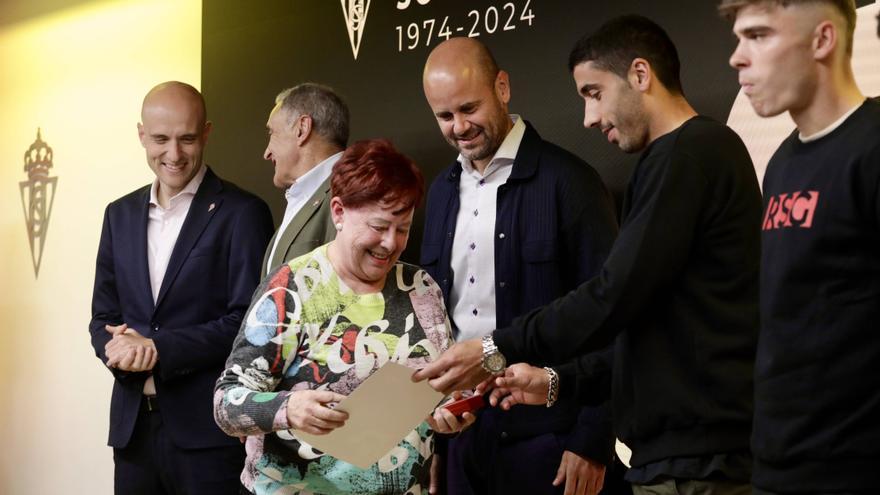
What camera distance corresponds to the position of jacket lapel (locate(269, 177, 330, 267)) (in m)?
3.67

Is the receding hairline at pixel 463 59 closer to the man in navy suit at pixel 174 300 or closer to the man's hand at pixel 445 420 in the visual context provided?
the man in navy suit at pixel 174 300

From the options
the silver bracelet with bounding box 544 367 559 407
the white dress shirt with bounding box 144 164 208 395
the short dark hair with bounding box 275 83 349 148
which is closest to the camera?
the silver bracelet with bounding box 544 367 559 407

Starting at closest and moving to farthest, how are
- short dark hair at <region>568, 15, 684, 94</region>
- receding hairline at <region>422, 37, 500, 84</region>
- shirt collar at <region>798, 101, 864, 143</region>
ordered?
shirt collar at <region>798, 101, 864, 143</region>, short dark hair at <region>568, 15, 684, 94</region>, receding hairline at <region>422, 37, 500, 84</region>

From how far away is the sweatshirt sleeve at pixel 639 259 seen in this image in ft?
7.91

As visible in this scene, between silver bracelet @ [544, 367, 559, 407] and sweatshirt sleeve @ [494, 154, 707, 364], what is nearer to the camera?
sweatshirt sleeve @ [494, 154, 707, 364]

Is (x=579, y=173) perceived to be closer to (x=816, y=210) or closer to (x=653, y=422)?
(x=653, y=422)

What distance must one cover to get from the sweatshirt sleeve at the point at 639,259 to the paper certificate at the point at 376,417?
1.20 ft

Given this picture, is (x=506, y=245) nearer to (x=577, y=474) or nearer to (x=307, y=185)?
(x=577, y=474)

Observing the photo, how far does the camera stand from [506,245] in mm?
3258

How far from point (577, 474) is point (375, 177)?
1022 millimetres

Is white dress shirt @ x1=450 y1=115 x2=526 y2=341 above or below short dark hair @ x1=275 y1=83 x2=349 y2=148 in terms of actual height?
below

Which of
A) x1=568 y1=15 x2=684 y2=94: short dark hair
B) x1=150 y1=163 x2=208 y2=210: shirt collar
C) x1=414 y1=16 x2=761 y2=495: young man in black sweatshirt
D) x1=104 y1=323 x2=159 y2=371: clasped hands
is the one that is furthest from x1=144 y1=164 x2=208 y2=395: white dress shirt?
x1=568 y1=15 x2=684 y2=94: short dark hair

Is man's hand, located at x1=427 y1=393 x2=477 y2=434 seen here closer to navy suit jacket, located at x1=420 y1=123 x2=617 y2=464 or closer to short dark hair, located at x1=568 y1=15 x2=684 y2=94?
navy suit jacket, located at x1=420 y1=123 x2=617 y2=464

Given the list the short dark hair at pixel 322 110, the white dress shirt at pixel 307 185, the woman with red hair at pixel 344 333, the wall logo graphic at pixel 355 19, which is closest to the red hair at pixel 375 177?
the woman with red hair at pixel 344 333
